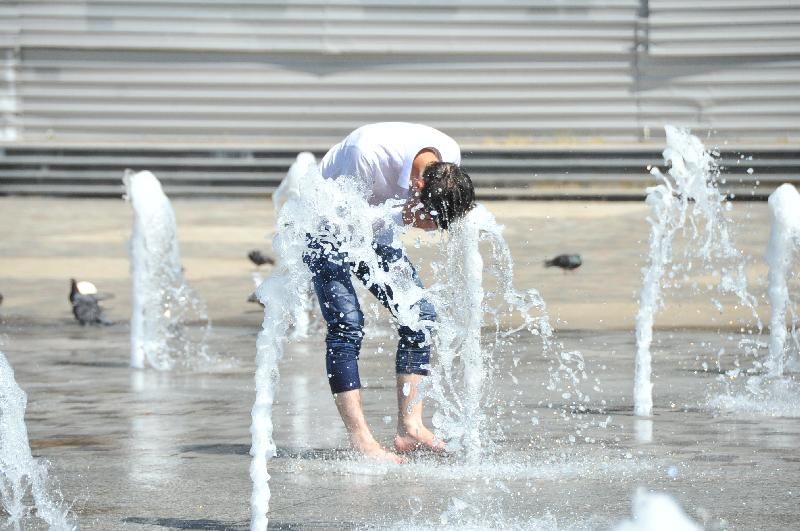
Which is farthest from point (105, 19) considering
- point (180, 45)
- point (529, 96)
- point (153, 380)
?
point (153, 380)

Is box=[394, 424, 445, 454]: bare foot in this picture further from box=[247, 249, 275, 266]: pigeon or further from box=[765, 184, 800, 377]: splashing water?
box=[247, 249, 275, 266]: pigeon

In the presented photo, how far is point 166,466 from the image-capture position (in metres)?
6.20

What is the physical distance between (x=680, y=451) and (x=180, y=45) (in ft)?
59.0

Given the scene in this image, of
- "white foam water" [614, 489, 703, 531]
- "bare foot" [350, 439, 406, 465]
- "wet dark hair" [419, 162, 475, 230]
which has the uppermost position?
"wet dark hair" [419, 162, 475, 230]

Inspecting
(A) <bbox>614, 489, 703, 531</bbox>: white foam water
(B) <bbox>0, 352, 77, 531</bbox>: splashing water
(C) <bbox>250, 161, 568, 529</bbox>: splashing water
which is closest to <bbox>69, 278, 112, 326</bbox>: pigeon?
(C) <bbox>250, 161, 568, 529</bbox>: splashing water

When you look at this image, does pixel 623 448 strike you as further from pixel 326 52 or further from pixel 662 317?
pixel 326 52

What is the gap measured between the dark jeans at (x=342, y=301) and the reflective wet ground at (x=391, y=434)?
1.21ft

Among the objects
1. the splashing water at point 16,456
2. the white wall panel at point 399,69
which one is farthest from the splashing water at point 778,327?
the white wall panel at point 399,69

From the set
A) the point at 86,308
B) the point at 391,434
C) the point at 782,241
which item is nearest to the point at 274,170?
the point at 86,308

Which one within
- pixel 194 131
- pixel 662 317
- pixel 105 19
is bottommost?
pixel 662 317

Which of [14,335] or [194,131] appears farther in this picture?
[194,131]

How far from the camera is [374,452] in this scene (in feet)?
20.4

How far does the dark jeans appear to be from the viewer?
6230 millimetres

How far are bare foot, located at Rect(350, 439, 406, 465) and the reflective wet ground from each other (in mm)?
70
